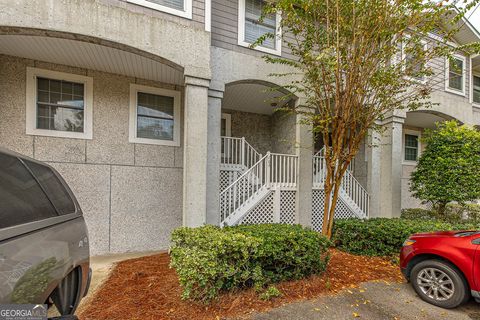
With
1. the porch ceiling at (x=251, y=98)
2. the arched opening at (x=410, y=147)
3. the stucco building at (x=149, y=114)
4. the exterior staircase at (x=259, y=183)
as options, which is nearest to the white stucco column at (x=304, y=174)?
the stucco building at (x=149, y=114)

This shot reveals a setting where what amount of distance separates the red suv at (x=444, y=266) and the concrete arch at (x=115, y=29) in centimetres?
484

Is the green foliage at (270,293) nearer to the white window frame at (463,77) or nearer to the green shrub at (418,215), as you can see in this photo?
the green shrub at (418,215)

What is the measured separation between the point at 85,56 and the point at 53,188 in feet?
12.5

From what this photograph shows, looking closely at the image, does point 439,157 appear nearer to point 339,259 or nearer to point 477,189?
point 477,189

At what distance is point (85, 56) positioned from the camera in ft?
16.4

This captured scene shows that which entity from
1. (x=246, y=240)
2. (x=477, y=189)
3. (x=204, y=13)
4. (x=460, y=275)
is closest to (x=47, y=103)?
(x=204, y=13)

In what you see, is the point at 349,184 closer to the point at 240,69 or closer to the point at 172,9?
the point at 240,69

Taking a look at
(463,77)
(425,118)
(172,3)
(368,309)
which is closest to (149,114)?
(172,3)

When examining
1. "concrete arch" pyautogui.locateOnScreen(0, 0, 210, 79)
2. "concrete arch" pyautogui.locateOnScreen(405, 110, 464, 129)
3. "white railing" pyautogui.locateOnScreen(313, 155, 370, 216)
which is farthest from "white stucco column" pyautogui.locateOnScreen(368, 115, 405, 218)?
"concrete arch" pyautogui.locateOnScreen(0, 0, 210, 79)

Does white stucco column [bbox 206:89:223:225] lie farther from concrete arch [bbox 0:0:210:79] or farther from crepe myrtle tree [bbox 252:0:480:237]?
crepe myrtle tree [bbox 252:0:480:237]

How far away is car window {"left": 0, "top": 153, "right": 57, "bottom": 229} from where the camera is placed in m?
1.60

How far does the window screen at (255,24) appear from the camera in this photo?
6230 mm

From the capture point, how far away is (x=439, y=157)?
661cm

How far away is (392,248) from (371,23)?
449cm
